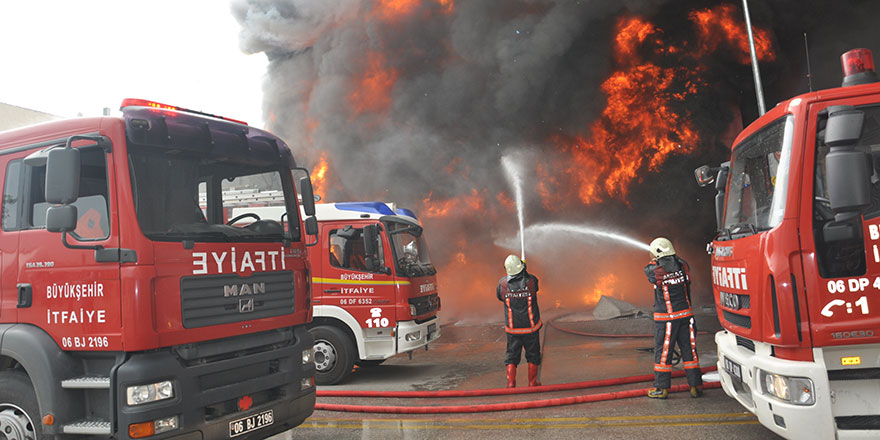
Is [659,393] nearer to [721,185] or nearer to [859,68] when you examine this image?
[721,185]

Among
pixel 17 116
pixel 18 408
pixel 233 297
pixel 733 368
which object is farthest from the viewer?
pixel 17 116

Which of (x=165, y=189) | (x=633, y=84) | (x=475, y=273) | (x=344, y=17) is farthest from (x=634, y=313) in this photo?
(x=344, y=17)

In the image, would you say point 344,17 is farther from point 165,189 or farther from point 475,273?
point 165,189

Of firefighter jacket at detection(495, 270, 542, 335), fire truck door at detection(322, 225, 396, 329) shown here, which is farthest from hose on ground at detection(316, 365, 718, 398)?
fire truck door at detection(322, 225, 396, 329)

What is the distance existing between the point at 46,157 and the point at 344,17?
17.7m

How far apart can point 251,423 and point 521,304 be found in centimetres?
374

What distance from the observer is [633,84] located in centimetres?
1703

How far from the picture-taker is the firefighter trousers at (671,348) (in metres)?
5.70

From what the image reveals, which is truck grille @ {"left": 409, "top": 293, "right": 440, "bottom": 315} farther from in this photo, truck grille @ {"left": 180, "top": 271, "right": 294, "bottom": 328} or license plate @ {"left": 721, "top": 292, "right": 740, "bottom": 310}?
license plate @ {"left": 721, "top": 292, "right": 740, "bottom": 310}

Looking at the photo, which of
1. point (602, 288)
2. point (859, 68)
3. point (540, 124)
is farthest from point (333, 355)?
point (602, 288)

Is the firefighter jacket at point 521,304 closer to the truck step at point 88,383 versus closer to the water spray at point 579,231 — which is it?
the truck step at point 88,383

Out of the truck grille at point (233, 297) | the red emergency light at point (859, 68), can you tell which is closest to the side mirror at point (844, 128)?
the red emergency light at point (859, 68)

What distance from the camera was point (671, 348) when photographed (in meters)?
5.77

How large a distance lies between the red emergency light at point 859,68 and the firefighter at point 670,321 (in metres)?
2.42
